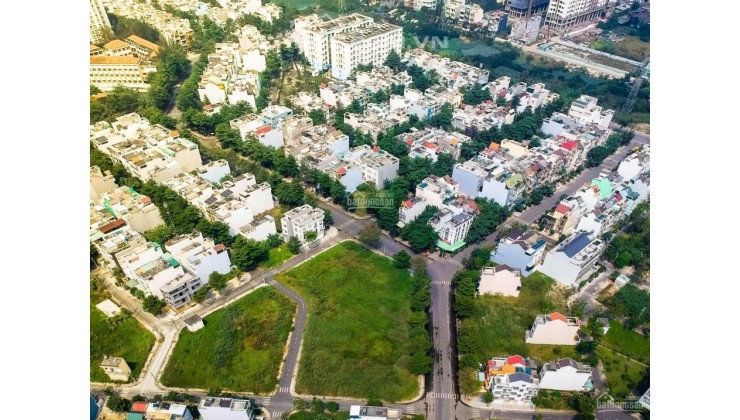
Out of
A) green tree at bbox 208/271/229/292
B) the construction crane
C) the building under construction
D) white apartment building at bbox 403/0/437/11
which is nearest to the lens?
green tree at bbox 208/271/229/292

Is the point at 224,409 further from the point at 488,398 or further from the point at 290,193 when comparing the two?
the point at 290,193

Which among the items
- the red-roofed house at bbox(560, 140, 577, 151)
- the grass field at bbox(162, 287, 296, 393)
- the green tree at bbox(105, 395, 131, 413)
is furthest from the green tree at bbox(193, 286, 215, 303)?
the red-roofed house at bbox(560, 140, 577, 151)

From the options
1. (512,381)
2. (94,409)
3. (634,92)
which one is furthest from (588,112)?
(94,409)

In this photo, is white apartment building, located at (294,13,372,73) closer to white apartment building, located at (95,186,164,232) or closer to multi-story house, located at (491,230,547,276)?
white apartment building, located at (95,186,164,232)

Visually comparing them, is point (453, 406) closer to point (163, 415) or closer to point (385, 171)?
point (163, 415)

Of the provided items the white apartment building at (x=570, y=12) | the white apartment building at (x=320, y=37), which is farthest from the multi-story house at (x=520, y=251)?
the white apartment building at (x=570, y=12)

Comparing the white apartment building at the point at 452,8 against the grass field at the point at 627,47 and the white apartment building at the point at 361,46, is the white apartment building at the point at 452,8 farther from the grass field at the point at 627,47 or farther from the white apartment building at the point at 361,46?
the grass field at the point at 627,47

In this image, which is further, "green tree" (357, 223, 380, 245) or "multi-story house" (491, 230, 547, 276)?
"green tree" (357, 223, 380, 245)
